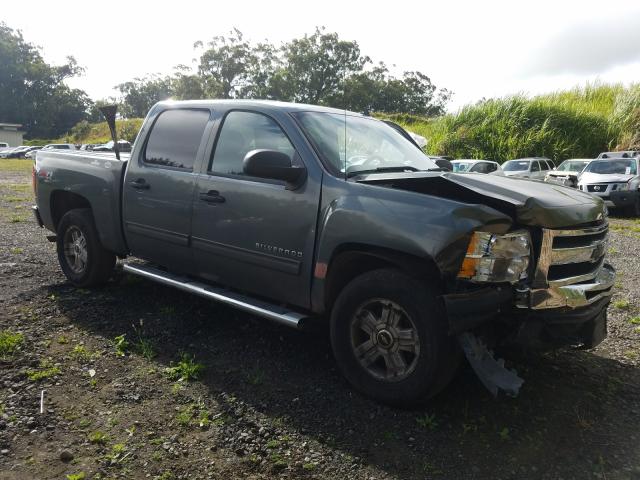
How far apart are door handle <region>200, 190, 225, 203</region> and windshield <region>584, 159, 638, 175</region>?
46.3 ft

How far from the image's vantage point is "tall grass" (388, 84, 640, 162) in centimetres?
2278

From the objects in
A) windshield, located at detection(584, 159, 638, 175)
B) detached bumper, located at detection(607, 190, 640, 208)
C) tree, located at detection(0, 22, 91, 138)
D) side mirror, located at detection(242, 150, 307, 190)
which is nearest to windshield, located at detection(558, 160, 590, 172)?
windshield, located at detection(584, 159, 638, 175)

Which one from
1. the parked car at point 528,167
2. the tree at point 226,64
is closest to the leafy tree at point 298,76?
the tree at point 226,64

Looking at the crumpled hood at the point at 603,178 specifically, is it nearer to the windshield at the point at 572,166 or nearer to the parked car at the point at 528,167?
the parked car at the point at 528,167

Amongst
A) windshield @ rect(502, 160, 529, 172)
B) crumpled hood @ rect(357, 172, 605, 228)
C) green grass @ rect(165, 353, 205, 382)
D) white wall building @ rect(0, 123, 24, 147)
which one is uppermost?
crumpled hood @ rect(357, 172, 605, 228)

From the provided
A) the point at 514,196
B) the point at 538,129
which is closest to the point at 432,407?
the point at 514,196

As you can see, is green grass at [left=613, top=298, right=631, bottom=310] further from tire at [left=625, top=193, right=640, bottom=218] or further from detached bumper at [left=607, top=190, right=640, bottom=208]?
tire at [left=625, top=193, right=640, bottom=218]

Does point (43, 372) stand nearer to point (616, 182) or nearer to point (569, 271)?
point (569, 271)

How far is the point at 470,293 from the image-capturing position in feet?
9.87

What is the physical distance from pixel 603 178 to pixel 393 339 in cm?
1380

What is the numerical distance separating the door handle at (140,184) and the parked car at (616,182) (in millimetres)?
12103

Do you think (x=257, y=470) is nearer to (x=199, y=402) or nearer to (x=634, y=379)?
(x=199, y=402)

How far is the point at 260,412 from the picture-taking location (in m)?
3.34

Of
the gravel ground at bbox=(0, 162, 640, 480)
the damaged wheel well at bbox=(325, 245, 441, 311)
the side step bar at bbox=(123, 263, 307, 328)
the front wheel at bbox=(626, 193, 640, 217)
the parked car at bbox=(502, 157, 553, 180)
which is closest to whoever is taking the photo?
the gravel ground at bbox=(0, 162, 640, 480)
